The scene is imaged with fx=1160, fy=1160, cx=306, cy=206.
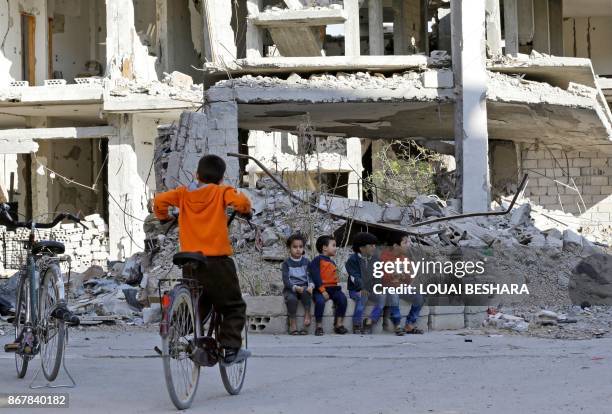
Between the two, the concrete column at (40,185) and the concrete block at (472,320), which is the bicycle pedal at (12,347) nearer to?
the concrete block at (472,320)

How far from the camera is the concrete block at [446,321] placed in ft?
37.1

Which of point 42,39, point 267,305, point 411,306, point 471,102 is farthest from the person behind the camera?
point 42,39

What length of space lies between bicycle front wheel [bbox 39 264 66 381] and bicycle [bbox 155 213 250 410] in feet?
3.45

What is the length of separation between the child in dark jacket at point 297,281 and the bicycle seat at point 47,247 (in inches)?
138

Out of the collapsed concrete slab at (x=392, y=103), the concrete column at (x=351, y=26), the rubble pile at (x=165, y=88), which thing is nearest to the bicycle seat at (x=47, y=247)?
the collapsed concrete slab at (x=392, y=103)

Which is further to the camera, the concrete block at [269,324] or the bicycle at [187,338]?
the concrete block at [269,324]

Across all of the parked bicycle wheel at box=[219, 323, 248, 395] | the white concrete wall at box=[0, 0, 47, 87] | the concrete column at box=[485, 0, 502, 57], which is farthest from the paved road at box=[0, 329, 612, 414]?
the white concrete wall at box=[0, 0, 47, 87]

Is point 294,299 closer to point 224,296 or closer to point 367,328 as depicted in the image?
point 367,328

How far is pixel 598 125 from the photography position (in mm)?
21125

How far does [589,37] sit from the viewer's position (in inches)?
1204

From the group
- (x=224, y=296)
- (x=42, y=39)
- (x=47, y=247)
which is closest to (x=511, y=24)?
(x=42, y=39)

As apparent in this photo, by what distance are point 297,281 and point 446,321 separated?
5.09 ft

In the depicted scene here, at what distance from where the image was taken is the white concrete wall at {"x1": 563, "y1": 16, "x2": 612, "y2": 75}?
3042 centimetres

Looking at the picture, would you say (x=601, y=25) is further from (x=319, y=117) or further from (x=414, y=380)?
(x=414, y=380)
